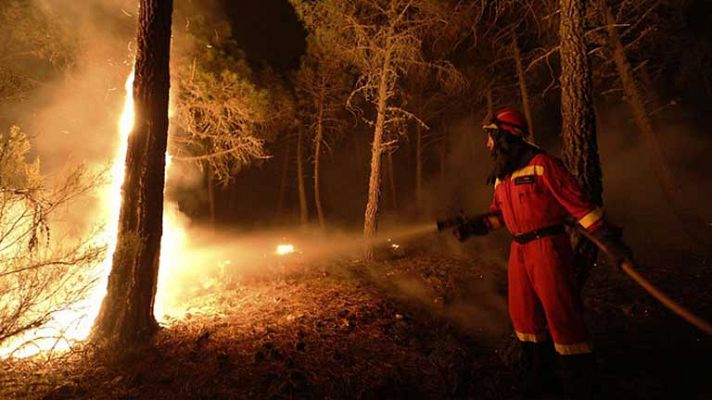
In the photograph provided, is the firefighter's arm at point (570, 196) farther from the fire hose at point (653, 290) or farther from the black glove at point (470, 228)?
the black glove at point (470, 228)

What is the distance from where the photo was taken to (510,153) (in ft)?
13.6

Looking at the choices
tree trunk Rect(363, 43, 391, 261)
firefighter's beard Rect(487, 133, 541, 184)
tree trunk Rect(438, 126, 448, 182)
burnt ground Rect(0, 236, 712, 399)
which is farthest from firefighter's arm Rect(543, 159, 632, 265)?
tree trunk Rect(438, 126, 448, 182)

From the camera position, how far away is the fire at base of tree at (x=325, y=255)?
13.9 ft

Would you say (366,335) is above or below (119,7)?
below

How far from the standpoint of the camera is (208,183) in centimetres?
2522

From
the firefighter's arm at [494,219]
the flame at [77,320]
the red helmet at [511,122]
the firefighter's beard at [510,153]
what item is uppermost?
the red helmet at [511,122]

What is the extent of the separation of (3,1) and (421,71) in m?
9.56

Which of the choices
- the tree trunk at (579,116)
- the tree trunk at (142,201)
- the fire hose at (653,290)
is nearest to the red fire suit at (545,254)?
the fire hose at (653,290)

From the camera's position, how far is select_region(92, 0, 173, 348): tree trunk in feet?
19.7

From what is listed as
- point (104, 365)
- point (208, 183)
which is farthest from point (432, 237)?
point (208, 183)

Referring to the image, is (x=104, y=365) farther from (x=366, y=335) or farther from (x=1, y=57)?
(x=1, y=57)

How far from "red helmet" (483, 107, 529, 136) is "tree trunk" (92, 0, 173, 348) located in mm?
4583

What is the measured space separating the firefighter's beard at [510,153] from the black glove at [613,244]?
0.86 meters

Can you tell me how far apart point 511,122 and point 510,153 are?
1.00 ft
